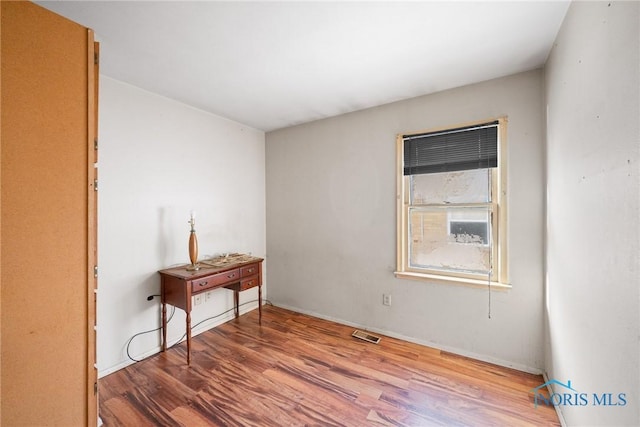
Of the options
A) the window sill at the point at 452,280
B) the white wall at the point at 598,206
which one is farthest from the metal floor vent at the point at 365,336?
the white wall at the point at 598,206

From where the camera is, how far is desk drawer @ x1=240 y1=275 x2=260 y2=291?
2.75 meters

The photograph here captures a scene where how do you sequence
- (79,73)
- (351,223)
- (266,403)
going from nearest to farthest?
(79,73)
(266,403)
(351,223)

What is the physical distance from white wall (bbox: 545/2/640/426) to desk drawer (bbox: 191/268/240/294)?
101 inches

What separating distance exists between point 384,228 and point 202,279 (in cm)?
186

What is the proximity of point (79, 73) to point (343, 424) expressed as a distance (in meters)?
2.46

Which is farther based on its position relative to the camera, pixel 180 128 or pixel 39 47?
pixel 180 128

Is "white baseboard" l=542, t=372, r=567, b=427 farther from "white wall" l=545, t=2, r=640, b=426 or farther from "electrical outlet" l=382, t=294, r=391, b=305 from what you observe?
"electrical outlet" l=382, t=294, r=391, b=305

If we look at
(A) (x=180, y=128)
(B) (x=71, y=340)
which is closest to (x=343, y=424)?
(B) (x=71, y=340)

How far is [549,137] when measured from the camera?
1.86m

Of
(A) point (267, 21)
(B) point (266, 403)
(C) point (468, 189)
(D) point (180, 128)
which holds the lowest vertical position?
(B) point (266, 403)

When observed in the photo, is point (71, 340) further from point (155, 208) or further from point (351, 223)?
point (351, 223)

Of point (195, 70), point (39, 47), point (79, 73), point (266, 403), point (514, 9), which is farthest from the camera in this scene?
point (195, 70)

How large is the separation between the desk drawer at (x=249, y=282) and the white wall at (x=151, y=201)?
470 mm

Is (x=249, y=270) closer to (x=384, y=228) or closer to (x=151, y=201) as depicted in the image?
(x=151, y=201)
